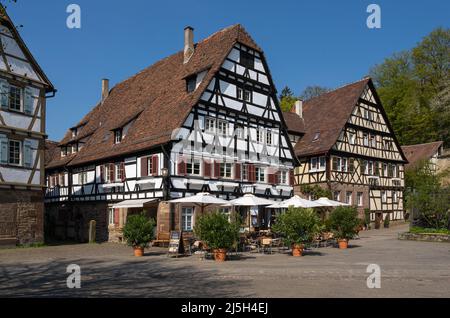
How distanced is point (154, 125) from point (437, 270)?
54.0 feet

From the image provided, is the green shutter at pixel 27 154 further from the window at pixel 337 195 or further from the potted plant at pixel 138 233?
the window at pixel 337 195

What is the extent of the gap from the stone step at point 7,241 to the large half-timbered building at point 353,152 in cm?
2204

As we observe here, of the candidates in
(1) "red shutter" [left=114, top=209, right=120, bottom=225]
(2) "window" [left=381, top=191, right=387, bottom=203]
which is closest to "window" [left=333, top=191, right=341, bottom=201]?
(2) "window" [left=381, top=191, right=387, bottom=203]

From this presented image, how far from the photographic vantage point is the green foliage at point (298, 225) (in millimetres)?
18703

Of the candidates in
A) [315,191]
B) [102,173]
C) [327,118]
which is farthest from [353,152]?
[102,173]

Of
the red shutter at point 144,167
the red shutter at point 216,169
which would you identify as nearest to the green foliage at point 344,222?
the red shutter at point 216,169

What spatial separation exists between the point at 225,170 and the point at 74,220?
11192mm

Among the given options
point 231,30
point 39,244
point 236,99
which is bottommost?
point 39,244

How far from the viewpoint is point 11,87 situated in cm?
2238

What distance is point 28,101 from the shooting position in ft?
75.7

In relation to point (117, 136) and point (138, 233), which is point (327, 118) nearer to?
point (117, 136)

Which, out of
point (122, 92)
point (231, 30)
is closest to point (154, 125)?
point (231, 30)

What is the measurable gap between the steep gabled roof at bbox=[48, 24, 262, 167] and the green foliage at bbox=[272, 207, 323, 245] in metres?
8.11

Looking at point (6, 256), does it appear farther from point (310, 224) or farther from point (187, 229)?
point (310, 224)
